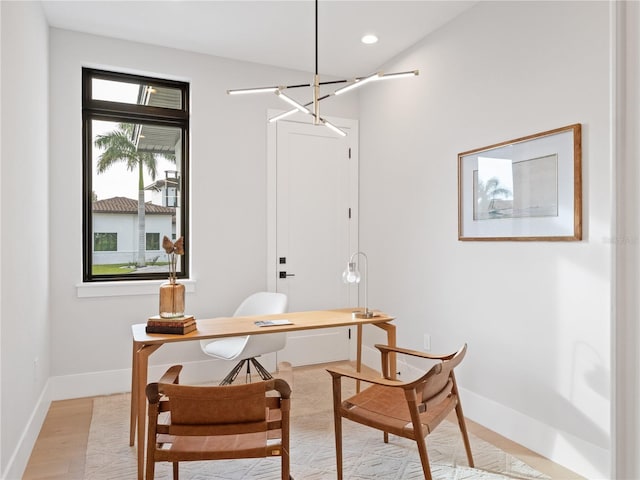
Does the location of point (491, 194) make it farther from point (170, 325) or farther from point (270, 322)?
point (170, 325)

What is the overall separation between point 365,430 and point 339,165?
2528 mm

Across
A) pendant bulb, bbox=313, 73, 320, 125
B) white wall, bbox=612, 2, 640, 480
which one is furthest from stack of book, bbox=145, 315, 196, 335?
white wall, bbox=612, 2, 640, 480

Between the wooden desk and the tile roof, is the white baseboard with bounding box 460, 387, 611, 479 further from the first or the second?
the tile roof

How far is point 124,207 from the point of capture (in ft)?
12.4

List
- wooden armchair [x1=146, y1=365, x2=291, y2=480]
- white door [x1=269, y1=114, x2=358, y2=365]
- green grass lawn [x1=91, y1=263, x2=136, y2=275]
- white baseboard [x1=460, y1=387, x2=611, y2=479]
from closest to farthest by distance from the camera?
wooden armchair [x1=146, y1=365, x2=291, y2=480]
white baseboard [x1=460, y1=387, x2=611, y2=479]
green grass lawn [x1=91, y1=263, x2=136, y2=275]
white door [x1=269, y1=114, x2=358, y2=365]

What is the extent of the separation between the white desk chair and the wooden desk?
11.7 inches

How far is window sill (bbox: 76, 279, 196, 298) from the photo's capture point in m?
3.49

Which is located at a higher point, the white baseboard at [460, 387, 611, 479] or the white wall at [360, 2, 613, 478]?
the white wall at [360, 2, 613, 478]

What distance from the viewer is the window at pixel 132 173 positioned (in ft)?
12.0

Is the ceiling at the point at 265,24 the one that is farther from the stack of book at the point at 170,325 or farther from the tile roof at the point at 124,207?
the stack of book at the point at 170,325

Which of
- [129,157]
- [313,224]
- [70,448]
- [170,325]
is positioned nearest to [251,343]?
[170,325]

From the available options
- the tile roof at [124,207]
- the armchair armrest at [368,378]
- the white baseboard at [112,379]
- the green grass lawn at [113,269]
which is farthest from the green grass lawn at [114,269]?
the armchair armrest at [368,378]

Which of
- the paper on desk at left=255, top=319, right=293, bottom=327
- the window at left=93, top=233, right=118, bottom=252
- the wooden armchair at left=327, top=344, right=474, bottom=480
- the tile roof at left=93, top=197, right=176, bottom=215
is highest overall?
the tile roof at left=93, top=197, right=176, bottom=215

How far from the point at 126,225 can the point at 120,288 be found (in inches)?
21.5
